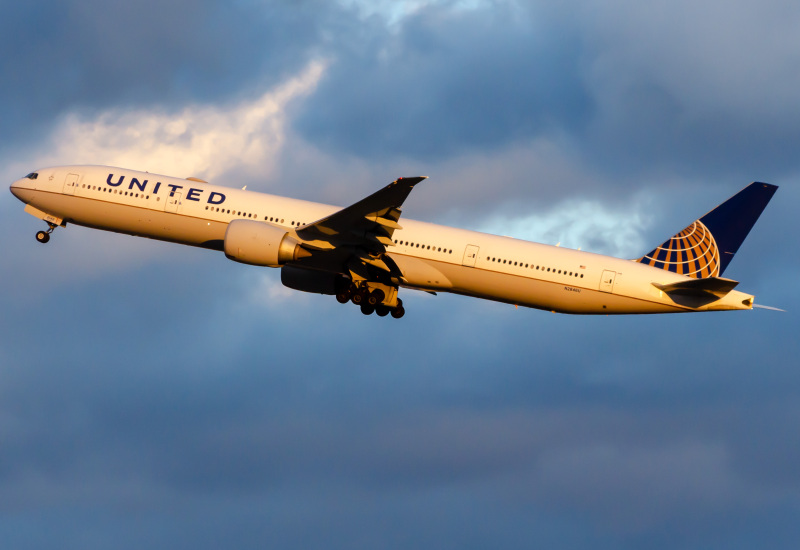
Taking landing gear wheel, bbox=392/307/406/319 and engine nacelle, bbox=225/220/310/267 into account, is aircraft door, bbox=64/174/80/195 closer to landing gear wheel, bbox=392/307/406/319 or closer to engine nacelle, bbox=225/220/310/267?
engine nacelle, bbox=225/220/310/267

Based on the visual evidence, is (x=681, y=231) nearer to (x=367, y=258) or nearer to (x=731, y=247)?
(x=731, y=247)

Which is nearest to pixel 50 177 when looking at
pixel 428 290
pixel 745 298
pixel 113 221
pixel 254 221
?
pixel 113 221

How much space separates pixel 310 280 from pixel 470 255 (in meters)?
8.03

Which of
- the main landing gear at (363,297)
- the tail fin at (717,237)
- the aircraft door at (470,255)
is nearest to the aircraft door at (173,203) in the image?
the main landing gear at (363,297)

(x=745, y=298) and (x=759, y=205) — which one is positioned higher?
(x=759, y=205)

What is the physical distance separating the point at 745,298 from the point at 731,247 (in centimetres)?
423

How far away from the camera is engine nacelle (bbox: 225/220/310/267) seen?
3688 cm

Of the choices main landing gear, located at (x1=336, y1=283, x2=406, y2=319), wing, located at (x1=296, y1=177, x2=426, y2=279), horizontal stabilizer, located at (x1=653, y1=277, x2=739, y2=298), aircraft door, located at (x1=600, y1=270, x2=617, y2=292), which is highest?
horizontal stabilizer, located at (x1=653, y1=277, x2=739, y2=298)

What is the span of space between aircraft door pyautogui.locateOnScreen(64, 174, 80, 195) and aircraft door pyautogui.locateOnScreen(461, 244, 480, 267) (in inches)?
737

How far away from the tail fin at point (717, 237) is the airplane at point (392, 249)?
47mm

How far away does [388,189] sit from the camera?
113 feet

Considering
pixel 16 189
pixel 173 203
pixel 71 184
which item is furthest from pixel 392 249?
pixel 16 189

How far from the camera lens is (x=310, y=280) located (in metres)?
41.8

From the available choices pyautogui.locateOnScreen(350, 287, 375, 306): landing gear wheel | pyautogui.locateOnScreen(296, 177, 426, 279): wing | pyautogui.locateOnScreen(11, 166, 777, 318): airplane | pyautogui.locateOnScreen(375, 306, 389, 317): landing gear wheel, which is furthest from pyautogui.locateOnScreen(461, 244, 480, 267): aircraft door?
pyautogui.locateOnScreen(375, 306, 389, 317): landing gear wheel
